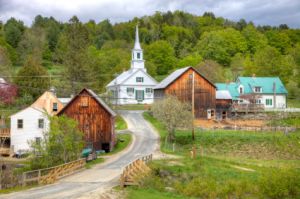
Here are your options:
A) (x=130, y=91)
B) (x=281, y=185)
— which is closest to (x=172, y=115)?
(x=281, y=185)

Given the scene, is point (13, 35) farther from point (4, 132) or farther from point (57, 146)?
point (57, 146)

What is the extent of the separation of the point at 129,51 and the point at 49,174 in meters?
101

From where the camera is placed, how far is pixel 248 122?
67.0 metres

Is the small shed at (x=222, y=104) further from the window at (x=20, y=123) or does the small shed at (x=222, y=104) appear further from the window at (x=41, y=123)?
the window at (x=20, y=123)

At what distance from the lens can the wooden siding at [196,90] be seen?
68688mm

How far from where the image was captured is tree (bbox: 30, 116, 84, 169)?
127ft

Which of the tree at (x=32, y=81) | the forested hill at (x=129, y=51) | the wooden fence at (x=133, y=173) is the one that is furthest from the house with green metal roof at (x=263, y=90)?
the wooden fence at (x=133, y=173)

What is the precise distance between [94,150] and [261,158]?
55.9 ft

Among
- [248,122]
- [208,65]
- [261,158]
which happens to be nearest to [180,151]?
[261,158]

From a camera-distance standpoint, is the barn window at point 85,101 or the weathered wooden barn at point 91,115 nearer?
the weathered wooden barn at point 91,115

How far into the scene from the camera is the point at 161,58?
127 meters

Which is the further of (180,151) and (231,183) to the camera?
(180,151)

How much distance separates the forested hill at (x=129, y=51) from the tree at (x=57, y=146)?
86.7 feet

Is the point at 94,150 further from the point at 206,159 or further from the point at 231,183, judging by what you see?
the point at 231,183
